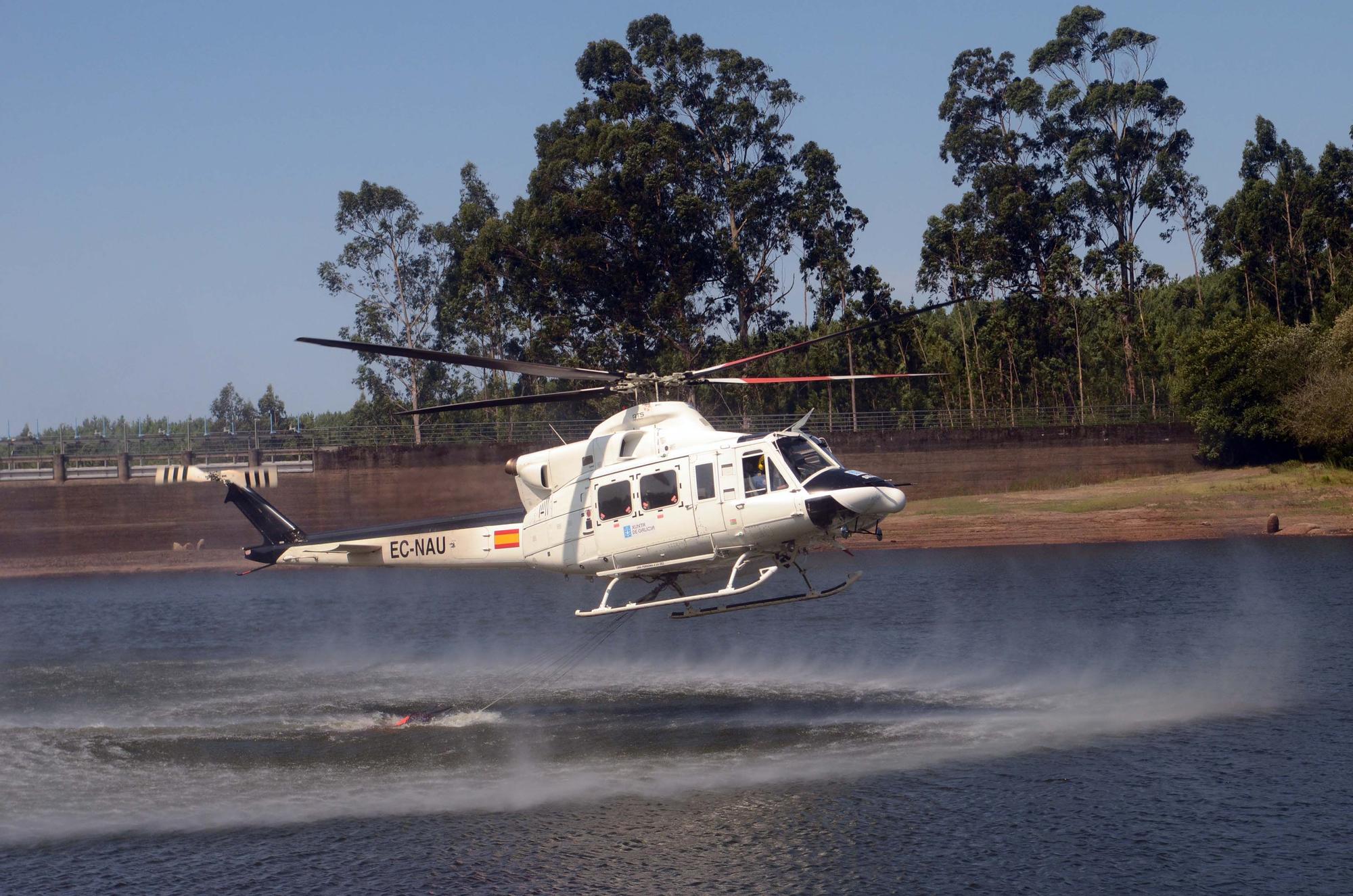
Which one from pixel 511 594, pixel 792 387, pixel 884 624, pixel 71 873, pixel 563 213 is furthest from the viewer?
pixel 792 387

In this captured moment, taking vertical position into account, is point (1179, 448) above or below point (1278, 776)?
above

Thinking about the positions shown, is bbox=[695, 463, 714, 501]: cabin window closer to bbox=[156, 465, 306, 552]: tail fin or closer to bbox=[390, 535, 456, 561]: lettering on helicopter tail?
bbox=[390, 535, 456, 561]: lettering on helicopter tail

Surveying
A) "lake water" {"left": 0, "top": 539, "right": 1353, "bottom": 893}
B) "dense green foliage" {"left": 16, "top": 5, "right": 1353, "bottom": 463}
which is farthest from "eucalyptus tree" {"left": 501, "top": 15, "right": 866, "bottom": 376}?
"lake water" {"left": 0, "top": 539, "right": 1353, "bottom": 893}

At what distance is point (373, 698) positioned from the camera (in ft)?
100

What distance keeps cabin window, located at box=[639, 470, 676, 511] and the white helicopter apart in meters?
0.02

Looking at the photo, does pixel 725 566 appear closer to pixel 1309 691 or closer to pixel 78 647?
pixel 1309 691

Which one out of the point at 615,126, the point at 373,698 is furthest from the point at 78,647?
the point at 615,126

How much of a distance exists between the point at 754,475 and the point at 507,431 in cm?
5540

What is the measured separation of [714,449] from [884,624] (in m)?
19.6

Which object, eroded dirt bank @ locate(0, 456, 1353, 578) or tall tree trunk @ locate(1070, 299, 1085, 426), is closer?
eroded dirt bank @ locate(0, 456, 1353, 578)

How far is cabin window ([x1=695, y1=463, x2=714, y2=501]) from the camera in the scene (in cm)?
2138

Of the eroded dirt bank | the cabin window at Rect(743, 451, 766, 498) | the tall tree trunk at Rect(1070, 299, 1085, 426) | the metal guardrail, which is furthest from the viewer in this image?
the tall tree trunk at Rect(1070, 299, 1085, 426)

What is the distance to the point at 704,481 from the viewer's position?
21453 millimetres

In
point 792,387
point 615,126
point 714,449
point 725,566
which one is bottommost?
point 725,566
